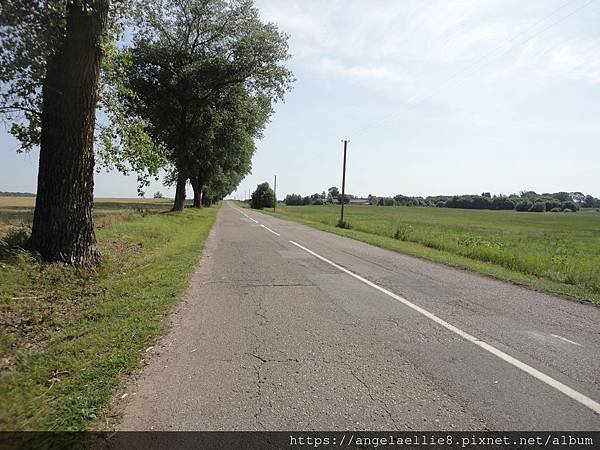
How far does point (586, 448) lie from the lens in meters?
2.71

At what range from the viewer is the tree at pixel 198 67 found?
24609 mm

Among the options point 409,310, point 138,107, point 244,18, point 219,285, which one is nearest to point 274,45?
point 244,18

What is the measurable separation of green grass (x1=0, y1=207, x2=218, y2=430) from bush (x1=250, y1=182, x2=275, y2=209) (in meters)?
80.5

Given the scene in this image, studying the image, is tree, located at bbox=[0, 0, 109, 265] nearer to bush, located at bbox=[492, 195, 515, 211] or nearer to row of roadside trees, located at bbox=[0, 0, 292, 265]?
row of roadside trees, located at bbox=[0, 0, 292, 265]

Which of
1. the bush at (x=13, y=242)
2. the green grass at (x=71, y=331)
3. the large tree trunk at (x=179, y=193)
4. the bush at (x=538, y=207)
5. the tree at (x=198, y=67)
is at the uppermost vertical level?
the tree at (x=198, y=67)

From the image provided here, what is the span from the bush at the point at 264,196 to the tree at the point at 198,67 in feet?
200

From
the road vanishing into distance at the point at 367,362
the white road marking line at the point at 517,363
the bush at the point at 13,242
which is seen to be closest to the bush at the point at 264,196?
the bush at the point at 13,242

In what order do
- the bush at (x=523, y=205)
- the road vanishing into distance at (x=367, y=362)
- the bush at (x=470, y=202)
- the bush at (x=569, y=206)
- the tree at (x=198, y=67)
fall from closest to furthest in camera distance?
the road vanishing into distance at (x=367, y=362) < the tree at (x=198, y=67) < the bush at (x=523, y=205) < the bush at (x=569, y=206) < the bush at (x=470, y=202)

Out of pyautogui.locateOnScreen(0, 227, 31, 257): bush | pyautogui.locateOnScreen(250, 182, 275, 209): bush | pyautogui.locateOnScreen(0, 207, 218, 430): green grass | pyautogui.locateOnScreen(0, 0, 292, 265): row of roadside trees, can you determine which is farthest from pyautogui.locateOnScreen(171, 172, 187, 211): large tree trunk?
pyautogui.locateOnScreen(250, 182, 275, 209): bush

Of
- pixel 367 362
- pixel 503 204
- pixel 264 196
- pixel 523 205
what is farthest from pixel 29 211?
pixel 503 204

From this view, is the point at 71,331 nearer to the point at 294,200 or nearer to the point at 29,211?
the point at 29,211

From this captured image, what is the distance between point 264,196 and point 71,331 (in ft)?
284

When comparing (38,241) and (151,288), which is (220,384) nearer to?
(151,288)

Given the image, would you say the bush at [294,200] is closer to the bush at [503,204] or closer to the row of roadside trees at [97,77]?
the bush at [503,204]
